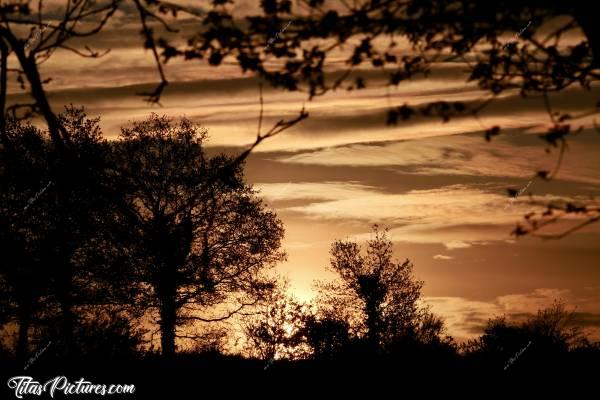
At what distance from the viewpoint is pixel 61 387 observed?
17953mm

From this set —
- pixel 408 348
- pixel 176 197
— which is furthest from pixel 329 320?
pixel 408 348

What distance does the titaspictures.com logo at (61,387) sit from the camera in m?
17.4

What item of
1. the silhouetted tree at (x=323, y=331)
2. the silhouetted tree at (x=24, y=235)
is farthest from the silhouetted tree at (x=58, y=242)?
the silhouetted tree at (x=323, y=331)

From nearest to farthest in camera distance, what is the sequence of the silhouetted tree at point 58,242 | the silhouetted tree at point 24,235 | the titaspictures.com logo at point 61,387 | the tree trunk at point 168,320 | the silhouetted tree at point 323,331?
the titaspictures.com logo at point 61,387 → the silhouetted tree at point 24,235 → the silhouetted tree at point 58,242 → the tree trunk at point 168,320 → the silhouetted tree at point 323,331

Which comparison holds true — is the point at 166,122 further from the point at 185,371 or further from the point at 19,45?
the point at 19,45

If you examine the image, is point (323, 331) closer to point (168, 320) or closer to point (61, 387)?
point (168, 320)

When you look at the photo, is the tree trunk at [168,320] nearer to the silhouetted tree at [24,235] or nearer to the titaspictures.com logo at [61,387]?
the silhouetted tree at [24,235]

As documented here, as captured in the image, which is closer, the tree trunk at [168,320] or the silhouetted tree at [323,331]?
the tree trunk at [168,320]

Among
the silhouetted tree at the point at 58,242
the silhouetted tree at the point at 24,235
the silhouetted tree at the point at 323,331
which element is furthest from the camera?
the silhouetted tree at the point at 323,331

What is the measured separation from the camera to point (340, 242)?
58.9 meters

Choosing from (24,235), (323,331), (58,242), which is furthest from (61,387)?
(323,331)

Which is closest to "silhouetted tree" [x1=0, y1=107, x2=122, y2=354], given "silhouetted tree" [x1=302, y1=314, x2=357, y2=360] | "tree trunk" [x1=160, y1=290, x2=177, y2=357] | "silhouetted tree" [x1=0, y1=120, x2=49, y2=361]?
"silhouetted tree" [x1=0, y1=120, x2=49, y2=361]

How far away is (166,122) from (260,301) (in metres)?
11.7

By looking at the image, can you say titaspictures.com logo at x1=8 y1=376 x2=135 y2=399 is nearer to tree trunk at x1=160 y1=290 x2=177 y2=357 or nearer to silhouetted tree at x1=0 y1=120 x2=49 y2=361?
silhouetted tree at x1=0 y1=120 x2=49 y2=361
